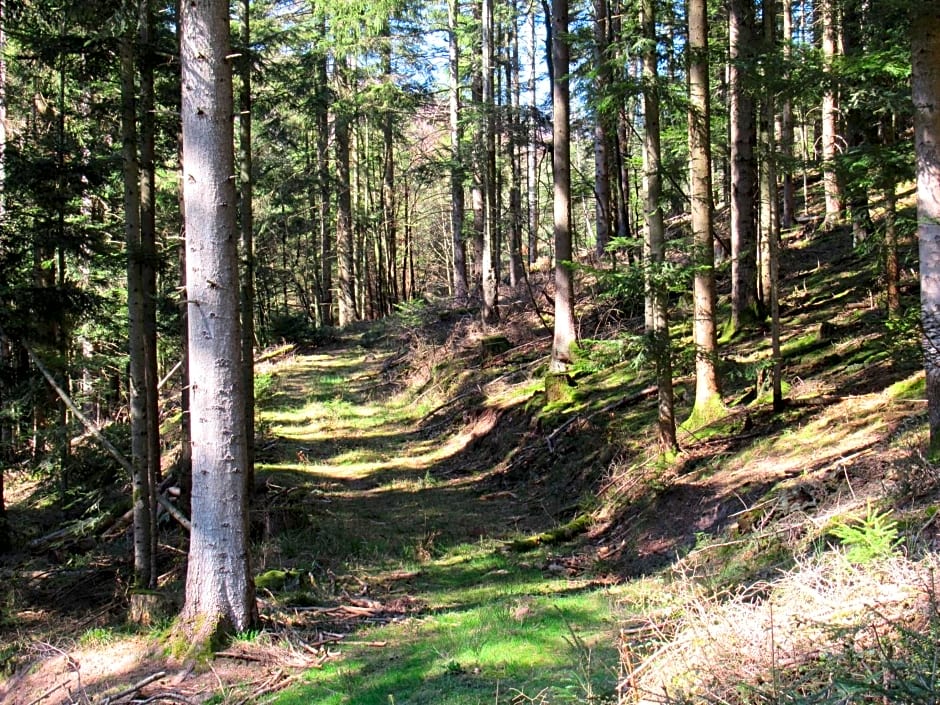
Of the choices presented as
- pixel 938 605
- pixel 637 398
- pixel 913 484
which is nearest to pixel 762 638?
pixel 938 605

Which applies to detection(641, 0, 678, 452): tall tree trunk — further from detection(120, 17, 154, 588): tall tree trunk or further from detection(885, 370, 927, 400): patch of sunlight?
detection(120, 17, 154, 588): tall tree trunk

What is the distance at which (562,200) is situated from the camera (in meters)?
15.7

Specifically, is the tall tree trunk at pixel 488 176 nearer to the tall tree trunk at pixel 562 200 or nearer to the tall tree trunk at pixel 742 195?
the tall tree trunk at pixel 562 200

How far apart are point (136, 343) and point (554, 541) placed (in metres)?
5.86

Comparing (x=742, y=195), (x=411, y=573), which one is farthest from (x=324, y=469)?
(x=742, y=195)

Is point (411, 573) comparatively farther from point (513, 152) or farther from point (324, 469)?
point (513, 152)

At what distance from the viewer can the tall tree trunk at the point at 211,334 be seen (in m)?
6.41

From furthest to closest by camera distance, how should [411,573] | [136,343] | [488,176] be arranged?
[488,176], [411,573], [136,343]

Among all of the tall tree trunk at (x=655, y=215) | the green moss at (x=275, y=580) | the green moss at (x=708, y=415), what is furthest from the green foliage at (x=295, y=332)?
the green moss at (x=275, y=580)

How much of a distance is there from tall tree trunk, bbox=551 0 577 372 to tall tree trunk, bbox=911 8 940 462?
891 cm

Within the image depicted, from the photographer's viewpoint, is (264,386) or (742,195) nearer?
(742,195)

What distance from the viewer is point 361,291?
45.0m

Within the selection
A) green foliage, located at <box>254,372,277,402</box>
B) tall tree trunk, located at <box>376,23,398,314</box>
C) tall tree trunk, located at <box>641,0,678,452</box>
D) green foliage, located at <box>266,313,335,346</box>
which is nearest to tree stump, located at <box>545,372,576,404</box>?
tall tree trunk, located at <box>641,0,678,452</box>

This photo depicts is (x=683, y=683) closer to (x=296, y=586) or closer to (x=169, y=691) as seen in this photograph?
(x=169, y=691)
